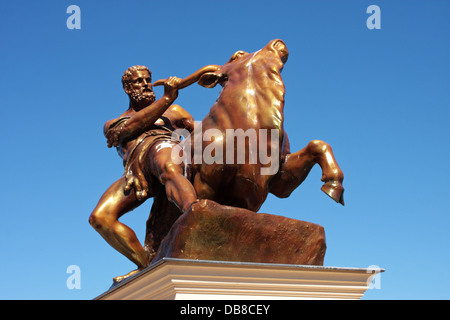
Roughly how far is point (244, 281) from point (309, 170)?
1.38m

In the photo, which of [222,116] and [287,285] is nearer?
[287,285]

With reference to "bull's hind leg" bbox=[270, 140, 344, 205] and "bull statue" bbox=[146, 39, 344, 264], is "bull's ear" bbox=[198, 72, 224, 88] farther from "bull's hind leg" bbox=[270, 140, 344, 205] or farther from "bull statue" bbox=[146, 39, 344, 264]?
"bull's hind leg" bbox=[270, 140, 344, 205]

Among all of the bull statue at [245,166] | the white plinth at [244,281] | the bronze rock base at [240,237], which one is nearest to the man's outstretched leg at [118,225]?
the bull statue at [245,166]

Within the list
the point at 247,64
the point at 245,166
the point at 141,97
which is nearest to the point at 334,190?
the point at 245,166

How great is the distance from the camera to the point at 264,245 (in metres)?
4.79

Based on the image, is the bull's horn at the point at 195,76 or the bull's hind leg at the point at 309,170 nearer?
the bull's hind leg at the point at 309,170

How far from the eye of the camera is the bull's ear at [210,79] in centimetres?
553

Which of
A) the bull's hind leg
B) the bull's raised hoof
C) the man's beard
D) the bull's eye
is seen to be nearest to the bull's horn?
the bull's eye

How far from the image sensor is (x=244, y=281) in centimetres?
432

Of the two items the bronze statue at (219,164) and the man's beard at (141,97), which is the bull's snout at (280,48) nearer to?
the bronze statue at (219,164)

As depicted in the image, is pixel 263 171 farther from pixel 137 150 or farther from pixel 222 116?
pixel 137 150

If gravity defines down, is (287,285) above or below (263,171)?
below
